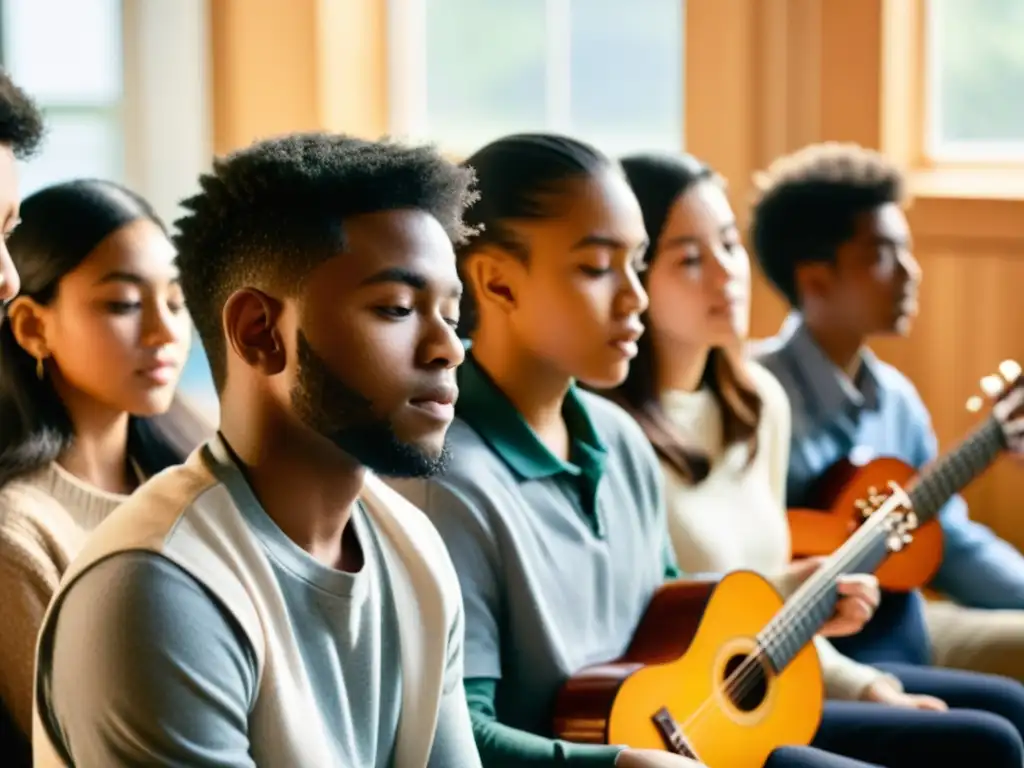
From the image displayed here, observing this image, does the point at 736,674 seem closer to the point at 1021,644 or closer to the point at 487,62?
the point at 1021,644

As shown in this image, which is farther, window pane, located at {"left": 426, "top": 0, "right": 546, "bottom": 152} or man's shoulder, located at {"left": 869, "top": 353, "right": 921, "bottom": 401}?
window pane, located at {"left": 426, "top": 0, "right": 546, "bottom": 152}

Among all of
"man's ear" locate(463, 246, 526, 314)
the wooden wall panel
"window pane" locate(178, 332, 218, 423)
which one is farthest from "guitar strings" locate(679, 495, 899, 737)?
"window pane" locate(178, 332, 218, 423)

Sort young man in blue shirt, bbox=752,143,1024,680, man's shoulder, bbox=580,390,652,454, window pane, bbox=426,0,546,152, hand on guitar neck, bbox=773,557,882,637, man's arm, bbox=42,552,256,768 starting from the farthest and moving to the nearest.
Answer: window pane, bbox=426,0,546,152 < young man in blue shirt, bbox=752,143,1024,680 < hand on guitar neck, bbox=773,557,882,637 < man's shoulder, bbox=580,390,652,454 < man's arm, bbox=42,552,256,768

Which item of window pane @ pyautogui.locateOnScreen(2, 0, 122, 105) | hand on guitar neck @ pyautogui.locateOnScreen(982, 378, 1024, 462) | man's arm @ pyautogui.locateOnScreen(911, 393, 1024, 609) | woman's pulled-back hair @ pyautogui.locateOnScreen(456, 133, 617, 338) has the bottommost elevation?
man's arm @ pyautogui.locateOnScreen(911, 393, 1024, 609)

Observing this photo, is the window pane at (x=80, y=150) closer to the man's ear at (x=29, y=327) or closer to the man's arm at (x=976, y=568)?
the man's arm at (x=976, y=568)

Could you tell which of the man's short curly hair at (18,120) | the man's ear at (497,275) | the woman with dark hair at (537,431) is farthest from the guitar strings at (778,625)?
the man's short curly hair at (18,120)

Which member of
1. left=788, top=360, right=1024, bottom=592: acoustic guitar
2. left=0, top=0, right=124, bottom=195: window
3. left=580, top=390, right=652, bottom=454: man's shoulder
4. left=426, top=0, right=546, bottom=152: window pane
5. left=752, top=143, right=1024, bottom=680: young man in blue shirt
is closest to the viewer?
left=580, top=390, right=652, bottom=454: man's shoulder

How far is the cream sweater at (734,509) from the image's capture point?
2102 mm

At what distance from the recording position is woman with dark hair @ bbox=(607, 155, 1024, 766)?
1992 mm

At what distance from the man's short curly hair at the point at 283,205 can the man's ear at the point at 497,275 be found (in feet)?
1.25

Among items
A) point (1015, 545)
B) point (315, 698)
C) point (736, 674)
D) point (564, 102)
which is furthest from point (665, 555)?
point (564, 102)

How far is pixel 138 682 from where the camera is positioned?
1.14m

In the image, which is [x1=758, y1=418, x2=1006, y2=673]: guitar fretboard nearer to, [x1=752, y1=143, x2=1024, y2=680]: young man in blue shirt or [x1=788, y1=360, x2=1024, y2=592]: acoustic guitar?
[x1=788, y1=360, x2=1024, y2=592]: acoustic guitar

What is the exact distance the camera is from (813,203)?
2715 millimetres
